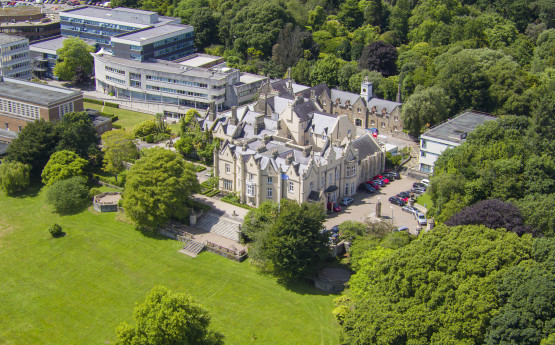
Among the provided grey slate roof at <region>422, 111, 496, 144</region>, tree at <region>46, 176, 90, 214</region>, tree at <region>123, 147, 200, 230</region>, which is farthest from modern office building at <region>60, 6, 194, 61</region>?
grey slate roof at <region>422, 111, 496, 144</region>

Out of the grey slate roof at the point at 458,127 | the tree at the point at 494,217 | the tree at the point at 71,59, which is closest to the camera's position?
the tree at the point at 494,217

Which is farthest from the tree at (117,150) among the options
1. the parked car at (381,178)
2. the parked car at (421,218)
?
the parked car at (421,218)

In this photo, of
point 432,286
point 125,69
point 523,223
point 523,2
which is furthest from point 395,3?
point 432,286

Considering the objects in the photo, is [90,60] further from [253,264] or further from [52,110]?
[253,264]

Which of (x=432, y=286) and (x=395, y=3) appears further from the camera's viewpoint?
(x=395, y=3)

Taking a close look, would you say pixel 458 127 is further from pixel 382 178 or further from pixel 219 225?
pixel 219 225

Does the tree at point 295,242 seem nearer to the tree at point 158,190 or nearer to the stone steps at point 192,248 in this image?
the stone steps at point 192,248

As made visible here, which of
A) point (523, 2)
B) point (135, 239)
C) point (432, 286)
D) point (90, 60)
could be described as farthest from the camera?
point (523, 2)
